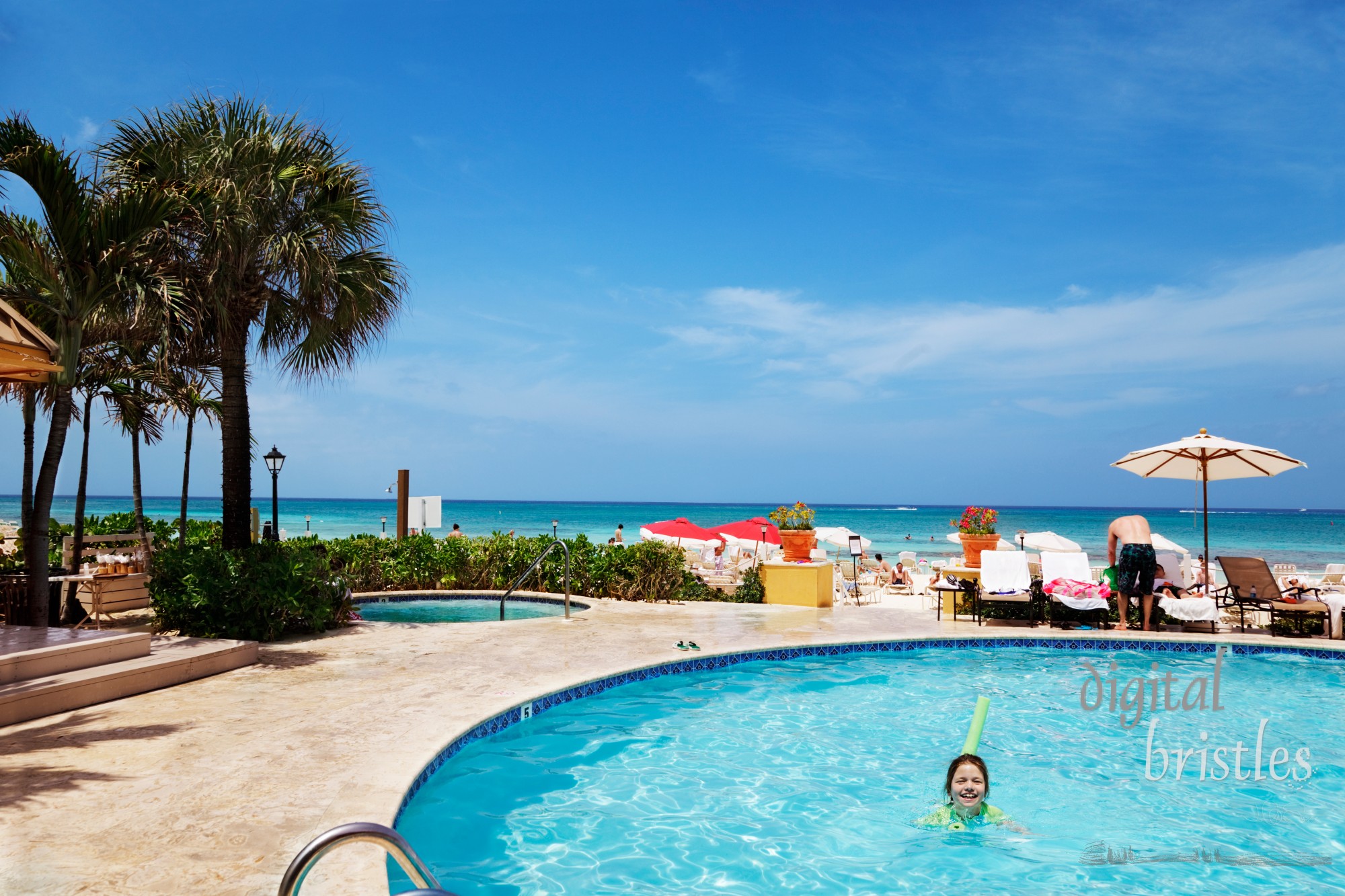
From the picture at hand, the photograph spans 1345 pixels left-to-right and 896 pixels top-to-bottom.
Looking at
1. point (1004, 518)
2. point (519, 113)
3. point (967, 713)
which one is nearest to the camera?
point (967, 713)

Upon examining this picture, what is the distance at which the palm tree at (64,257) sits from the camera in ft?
22.0

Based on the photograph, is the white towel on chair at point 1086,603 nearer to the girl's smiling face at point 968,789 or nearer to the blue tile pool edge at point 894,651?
the blue tile pool edge at point 894,651

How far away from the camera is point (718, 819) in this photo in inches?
195

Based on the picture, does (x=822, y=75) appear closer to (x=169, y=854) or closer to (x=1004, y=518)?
(x=169, y=854)

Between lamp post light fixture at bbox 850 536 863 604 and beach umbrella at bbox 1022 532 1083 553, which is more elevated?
beach umbrella at bbox 1022 532 1083 553

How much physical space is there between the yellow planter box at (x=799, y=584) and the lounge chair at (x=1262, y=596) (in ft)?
17.7

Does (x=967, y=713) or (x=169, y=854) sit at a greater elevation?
(x=169, y=854)

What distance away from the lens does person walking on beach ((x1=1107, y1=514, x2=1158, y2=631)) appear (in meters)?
10.1

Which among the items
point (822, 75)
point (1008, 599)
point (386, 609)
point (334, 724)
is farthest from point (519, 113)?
point (334, 724)

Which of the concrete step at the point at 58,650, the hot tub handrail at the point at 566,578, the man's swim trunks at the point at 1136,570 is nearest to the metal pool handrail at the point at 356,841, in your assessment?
the concrete step at the point at 58,650

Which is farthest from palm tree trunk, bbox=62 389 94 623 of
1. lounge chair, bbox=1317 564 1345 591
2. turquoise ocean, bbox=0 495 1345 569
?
turquoise ocean, bbox=0 495 1345 569

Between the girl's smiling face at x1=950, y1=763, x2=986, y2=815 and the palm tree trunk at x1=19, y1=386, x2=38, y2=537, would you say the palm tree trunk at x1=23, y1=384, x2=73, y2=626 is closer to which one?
the palm tree trunk at x1=19, y1=386, x2=38, y2=537

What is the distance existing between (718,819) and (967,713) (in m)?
3.46

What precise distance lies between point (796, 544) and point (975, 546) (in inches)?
115
